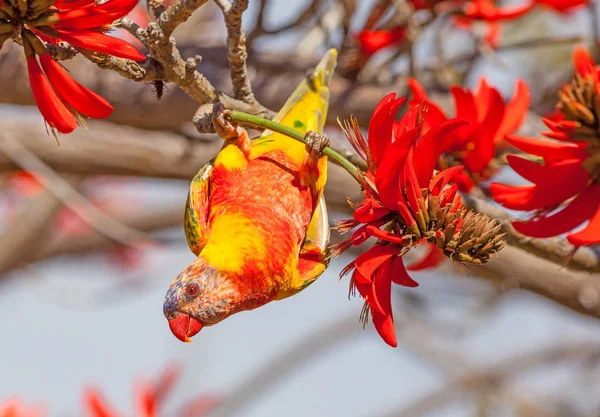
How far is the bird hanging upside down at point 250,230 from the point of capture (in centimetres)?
111

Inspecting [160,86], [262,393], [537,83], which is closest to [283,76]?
[537,83]

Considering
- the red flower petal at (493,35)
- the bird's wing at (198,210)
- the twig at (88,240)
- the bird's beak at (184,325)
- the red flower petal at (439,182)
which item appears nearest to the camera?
the red flower petal at (439,182)

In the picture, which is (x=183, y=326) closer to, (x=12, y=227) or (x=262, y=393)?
(x=12, y=227)

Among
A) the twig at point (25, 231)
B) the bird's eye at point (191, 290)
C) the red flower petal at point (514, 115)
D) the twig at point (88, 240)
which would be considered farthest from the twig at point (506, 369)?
the bird's eye at point (191, 290)

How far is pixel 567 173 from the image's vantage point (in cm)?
104

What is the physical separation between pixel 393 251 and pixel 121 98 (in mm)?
1351

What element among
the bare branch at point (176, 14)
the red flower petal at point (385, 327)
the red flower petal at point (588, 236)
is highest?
the bare branch at point (176, 14)

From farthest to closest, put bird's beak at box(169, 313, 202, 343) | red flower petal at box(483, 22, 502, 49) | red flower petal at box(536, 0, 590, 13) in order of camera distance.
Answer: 1. red flower petal at box(483, 22, 502, 49)
2. red flower petal at box(536, 0, 590, 13)
3. bird's beak at box(169, 313, 202, 343)

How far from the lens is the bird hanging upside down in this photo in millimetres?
1107

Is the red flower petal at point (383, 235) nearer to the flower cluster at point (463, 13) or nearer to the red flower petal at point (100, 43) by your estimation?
the red flower petal at point (100, 43)

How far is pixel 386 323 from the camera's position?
0.98 m

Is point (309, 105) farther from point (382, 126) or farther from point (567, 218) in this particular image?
point (567, 218)

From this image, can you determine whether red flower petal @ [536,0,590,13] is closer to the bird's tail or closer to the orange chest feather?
the bird's tail

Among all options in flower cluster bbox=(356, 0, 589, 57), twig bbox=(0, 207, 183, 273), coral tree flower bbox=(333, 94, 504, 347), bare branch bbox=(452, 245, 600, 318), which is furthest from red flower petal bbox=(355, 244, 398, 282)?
twig bbox=(0, 207, 183, 273)
